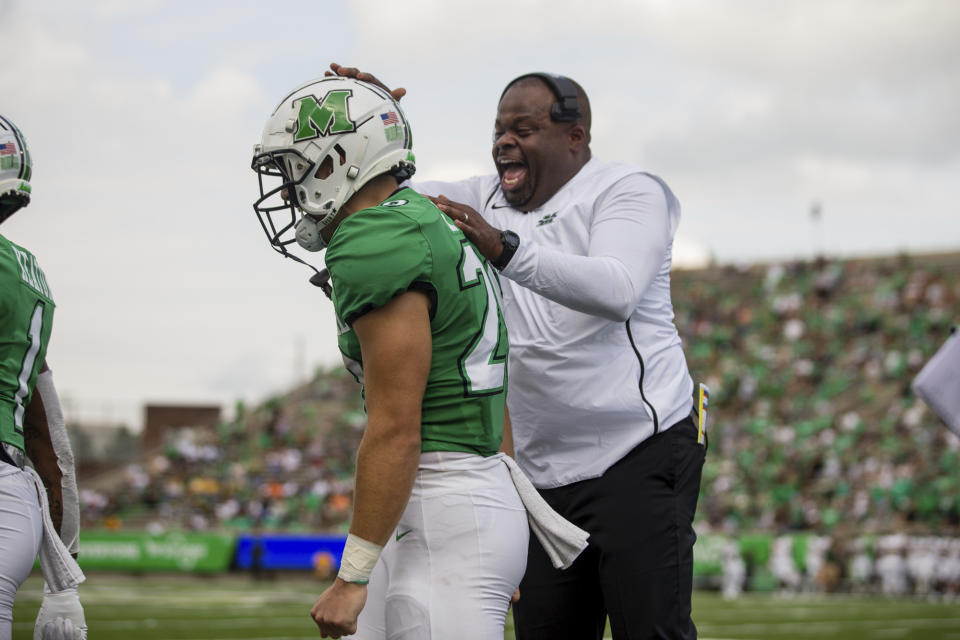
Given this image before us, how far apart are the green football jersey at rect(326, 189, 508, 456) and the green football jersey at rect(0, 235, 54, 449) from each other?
1039mm

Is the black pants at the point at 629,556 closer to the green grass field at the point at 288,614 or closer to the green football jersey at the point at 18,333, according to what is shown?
the green football jersey at the point at 18,333

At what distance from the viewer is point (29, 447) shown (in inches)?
142

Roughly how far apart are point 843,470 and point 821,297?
9.15 m

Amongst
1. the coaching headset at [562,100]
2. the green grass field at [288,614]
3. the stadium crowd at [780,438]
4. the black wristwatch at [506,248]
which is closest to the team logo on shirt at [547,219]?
the coaching headset at [562,100]

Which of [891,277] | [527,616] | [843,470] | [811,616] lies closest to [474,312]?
[527,616]

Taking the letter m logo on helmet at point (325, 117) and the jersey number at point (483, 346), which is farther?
the letter m logo on helmet at point (325, 117)

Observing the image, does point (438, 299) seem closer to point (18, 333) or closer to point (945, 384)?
point (18, 333)

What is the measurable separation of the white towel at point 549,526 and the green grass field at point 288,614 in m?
8.39

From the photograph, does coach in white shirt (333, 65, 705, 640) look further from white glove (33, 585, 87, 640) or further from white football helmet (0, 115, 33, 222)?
white glove (33, 585, 87, 640)

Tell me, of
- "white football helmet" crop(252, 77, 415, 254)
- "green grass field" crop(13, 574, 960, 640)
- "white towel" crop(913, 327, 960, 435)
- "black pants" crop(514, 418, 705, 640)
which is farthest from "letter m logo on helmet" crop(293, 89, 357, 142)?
"green grass field" crop(13, 574, 960, 640)

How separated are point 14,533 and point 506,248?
4.92ft

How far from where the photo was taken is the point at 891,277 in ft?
99.4

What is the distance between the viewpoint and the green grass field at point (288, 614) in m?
11.7

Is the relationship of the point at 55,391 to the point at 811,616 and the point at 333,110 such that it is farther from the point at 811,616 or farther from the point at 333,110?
the point at 811,616
